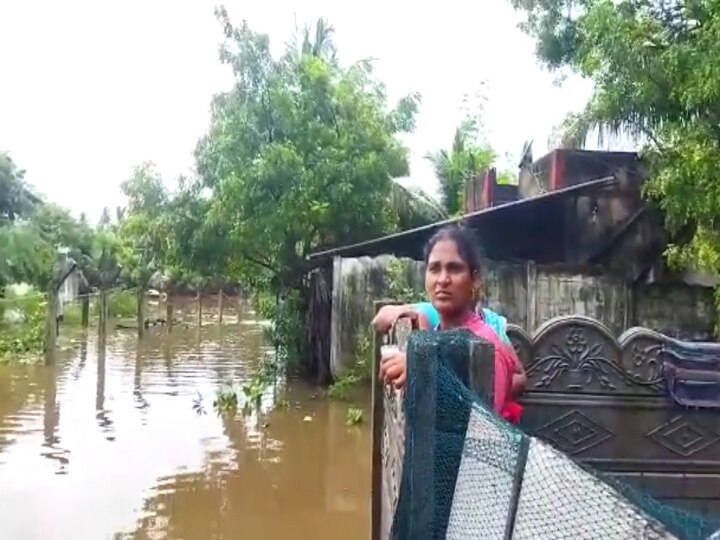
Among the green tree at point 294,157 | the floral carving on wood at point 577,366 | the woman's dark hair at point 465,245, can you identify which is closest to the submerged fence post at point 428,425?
the woman's dark hair at point 465,245

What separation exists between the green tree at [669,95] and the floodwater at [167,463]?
12.6 feet

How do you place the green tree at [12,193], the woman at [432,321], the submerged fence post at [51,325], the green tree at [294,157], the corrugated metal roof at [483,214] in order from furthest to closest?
the green tree at [12,193]
the submerged fence post at [51,325]
the green tree at [294,157]
the corrugated metal roof at [483,214]
the woman at [432,321]

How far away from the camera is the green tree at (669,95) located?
7.40m

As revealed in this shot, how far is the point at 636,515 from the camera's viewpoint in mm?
1260

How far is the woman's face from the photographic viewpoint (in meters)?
2.52

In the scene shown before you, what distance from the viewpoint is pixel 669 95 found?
8.12 m

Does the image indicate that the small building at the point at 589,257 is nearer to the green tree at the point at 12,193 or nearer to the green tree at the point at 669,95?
the green tree at the point at 669,95

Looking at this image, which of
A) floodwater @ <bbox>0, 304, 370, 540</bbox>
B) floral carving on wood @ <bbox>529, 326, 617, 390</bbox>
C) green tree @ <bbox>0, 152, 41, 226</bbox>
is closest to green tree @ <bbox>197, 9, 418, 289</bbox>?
floodwater @ <bbox>0, 304, 370, 540</bbox>

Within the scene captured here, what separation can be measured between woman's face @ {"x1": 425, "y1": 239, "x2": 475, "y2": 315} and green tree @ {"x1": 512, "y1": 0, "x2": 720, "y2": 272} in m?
5.36

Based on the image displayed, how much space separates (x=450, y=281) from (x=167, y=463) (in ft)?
23.6

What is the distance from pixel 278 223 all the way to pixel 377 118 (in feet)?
8.85

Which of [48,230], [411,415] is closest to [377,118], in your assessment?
[411,415]

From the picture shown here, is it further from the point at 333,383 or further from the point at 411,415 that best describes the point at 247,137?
the point at 411,415

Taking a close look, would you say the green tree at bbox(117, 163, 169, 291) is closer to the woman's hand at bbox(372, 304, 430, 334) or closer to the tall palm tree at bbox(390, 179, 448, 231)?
the tall palm tree at bbox(390, 179, 448, 231)
